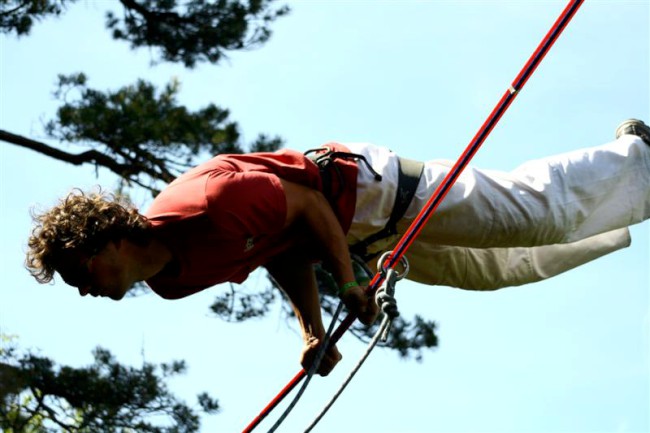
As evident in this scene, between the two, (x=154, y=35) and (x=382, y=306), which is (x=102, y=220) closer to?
A: (x=382, y=306)

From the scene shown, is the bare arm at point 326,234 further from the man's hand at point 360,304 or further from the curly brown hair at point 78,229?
the curly brown hair at point 78,229

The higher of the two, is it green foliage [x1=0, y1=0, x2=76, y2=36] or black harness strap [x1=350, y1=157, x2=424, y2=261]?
green foliage [x1=0, y1=0, x2=76, y2=36]

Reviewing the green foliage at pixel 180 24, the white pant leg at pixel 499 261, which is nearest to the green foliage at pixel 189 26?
the green foliage at pixel 180 24

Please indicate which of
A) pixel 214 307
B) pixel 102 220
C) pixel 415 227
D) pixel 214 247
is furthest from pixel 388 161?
pixel 214 307

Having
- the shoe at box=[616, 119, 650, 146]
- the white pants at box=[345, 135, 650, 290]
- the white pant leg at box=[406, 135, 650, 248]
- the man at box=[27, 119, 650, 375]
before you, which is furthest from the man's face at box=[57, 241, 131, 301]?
the shoe at box=[616, 119, 650, 146]

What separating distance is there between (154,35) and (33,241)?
15.5 feet

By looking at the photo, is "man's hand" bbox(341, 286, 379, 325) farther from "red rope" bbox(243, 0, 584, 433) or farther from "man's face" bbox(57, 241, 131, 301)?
"man's face" bbox(57, 241, 131, 301)

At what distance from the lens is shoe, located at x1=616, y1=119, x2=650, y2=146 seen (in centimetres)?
398

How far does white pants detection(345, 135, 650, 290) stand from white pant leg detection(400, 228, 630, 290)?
13 millimetres

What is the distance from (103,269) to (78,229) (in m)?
0.13

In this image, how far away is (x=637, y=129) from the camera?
3.99m

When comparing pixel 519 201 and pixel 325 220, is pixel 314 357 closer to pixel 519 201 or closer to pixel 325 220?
pixel 325 220

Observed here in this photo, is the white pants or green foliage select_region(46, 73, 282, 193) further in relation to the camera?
green foliage select_region(46, 73, 282, 193)

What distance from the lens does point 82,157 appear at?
24.0 ft
